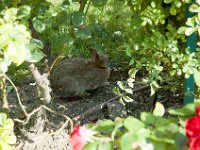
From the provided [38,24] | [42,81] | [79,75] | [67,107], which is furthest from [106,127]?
[79,75]

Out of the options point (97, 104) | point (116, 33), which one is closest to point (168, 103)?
point (97, 104)

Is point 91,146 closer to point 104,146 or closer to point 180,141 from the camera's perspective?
point 104,146

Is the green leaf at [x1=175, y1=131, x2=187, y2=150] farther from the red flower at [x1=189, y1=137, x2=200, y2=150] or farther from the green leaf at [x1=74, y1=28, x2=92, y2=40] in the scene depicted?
the green leaf at [x1=74, y1=28, x2=92, y2=40]

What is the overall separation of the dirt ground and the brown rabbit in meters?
0.06

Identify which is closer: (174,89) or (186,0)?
(186,0)

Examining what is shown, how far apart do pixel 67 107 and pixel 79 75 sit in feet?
1.23

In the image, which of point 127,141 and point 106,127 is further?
point 106,127

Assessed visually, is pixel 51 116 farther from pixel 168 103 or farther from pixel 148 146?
pixel 148 146

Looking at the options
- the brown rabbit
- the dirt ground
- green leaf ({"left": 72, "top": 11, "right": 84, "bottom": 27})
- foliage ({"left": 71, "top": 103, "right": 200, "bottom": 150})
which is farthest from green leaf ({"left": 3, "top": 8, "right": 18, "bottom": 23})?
the brown rabbit

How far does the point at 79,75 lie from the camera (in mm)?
4016

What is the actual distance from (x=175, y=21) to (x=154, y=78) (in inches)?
14.9

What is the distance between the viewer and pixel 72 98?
3.90m

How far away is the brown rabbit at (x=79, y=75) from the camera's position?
3889 millimetres

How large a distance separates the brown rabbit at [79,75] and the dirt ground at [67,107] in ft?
0.21
